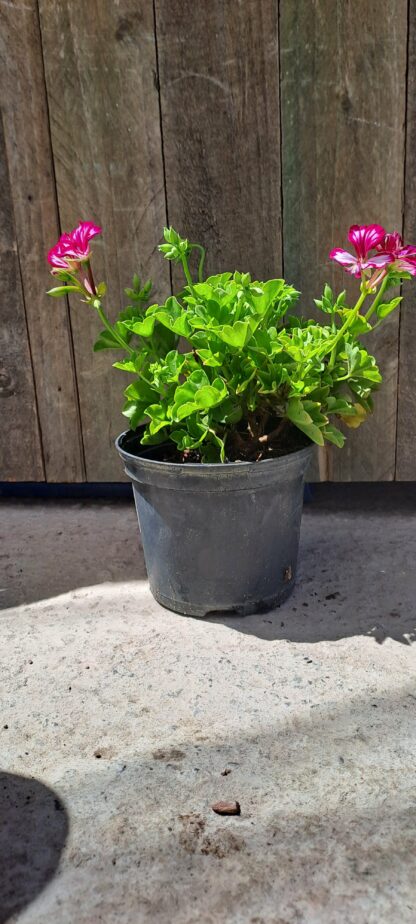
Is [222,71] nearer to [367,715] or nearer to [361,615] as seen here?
[361,615]

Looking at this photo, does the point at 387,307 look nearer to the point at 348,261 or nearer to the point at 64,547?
the point at 348,261

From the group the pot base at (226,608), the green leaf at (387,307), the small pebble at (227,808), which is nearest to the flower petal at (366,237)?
the green leaf at (387,307)

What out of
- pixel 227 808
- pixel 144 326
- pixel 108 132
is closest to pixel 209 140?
pixel 108 132

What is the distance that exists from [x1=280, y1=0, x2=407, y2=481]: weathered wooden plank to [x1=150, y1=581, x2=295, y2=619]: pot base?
75 cm

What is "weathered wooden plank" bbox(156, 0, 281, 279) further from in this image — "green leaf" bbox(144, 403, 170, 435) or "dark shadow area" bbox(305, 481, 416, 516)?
"dark shadow area" bbox(305, 481, 416, 516)

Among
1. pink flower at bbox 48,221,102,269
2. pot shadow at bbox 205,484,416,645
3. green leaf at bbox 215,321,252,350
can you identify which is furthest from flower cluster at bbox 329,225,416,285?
pot shadow at bbox 205,484,416,645

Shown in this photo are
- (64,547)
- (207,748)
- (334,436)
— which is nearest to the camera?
(207,748)

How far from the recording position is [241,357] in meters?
1.82

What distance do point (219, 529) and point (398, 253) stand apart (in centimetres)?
72

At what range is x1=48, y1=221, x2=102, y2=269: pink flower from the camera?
183 centimetres

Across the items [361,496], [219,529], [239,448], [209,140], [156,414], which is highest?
[209,140]

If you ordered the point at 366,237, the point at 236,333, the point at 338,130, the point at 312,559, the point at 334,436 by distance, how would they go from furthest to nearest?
the point at 312,559
the point at 338,130
the point at 334,436
the point at 366,237
the point at 236,333

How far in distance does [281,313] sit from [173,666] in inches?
32.3

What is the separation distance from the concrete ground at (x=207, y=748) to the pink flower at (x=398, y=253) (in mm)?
805
